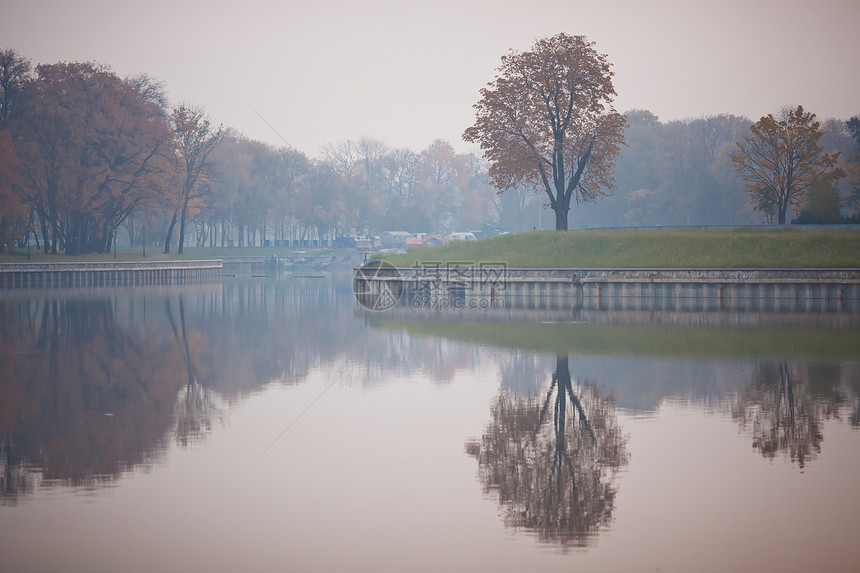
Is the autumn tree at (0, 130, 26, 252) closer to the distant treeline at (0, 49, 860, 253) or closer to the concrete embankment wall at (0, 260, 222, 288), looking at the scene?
the distant treeline at (0, 49, 860, 253)

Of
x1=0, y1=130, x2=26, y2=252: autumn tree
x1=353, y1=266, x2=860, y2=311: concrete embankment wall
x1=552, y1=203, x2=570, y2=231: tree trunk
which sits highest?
x1=0, y1=130, x2=26, y2=252: autumn tree

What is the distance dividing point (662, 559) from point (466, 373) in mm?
13000

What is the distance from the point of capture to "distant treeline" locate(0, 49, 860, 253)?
244ft

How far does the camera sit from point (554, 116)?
57.4m

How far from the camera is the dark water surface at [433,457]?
9547 millimetres

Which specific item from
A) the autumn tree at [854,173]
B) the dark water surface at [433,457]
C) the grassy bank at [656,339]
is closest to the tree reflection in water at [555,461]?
the dark water surface at [433,457]

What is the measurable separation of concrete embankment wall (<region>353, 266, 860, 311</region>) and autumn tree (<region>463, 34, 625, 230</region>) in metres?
8.60

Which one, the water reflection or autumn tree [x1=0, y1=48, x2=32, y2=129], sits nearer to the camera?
the water reflection

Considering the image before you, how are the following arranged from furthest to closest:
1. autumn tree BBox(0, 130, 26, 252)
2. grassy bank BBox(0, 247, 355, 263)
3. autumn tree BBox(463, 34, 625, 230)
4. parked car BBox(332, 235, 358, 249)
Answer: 1. parked car BBox(332, 235, 358, 249)
2. grassy bank BBox(0, 247, 355, 263)
3. autumn tree BBox(0, 130, 26, 252)
4. autumn tree BBox(463, 34, 625, 230)

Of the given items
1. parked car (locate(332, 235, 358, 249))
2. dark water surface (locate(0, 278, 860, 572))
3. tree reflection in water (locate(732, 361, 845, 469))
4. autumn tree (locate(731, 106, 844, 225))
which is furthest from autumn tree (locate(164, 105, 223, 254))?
tree reflection in water (locate(732, 361, 845, 469))

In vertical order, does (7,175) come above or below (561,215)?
above

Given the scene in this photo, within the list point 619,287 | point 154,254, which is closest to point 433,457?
point 619,287

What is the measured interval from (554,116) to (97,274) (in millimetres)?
41344

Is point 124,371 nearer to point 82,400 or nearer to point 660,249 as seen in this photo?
point 82,400
